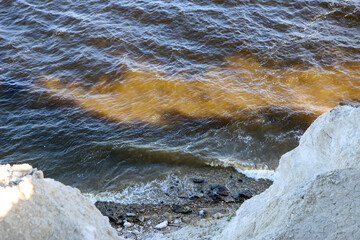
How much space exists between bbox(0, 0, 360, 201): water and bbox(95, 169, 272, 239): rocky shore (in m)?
0.85

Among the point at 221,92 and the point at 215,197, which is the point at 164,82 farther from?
the point at 215,197

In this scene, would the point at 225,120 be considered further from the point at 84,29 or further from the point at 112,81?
the point at 84,29

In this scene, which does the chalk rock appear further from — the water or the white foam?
the water

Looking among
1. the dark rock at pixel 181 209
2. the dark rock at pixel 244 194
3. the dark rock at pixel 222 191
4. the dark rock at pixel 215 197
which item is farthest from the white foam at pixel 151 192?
the dark rock at pixel 244 194

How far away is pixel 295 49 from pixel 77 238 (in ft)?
58.9

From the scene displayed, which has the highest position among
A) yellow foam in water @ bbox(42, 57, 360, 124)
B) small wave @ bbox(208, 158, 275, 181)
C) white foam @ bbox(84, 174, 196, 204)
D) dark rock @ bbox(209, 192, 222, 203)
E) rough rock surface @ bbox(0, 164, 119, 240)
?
rough rock surface @ bbox(0, 164, 119, 240)

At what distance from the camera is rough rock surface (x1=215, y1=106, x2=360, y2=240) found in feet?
19.6

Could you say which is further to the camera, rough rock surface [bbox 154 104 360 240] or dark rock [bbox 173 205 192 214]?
dark rock [bbox 173 205 192 214]

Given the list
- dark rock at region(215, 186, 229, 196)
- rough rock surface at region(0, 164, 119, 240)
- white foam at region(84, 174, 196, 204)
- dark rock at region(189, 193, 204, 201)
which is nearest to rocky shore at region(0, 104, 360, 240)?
rough rock surface at region(0, 164, 119, 240)

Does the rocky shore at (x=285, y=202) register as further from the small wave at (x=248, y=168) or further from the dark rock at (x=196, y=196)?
the small wave at (x=248, y=168)

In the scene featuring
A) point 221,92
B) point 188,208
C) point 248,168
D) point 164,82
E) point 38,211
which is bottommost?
point 188,208

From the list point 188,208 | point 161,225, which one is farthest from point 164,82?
point 161,225

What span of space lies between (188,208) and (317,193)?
23.1ft

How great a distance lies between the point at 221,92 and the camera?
18.8 m
